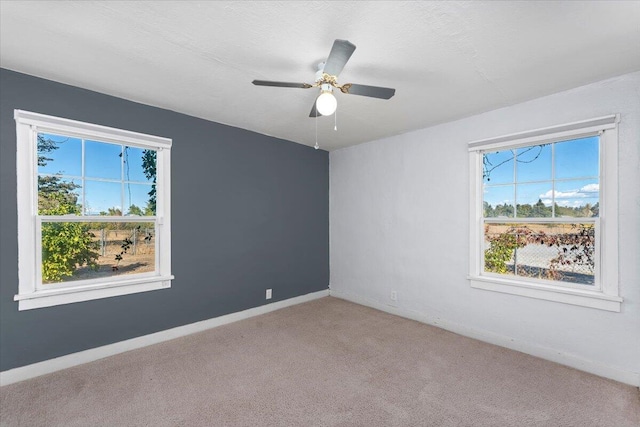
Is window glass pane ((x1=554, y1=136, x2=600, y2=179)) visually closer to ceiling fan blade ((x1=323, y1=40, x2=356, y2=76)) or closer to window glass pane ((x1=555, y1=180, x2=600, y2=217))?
window glass pane ((x1=555, y1=180, x2=600, y2=217))

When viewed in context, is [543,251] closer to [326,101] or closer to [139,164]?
[326,101]

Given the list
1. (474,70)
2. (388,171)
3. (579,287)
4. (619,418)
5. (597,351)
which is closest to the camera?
(619,418)

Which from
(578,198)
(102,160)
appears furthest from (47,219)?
(578,198)

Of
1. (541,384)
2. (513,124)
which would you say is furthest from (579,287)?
(513,124)

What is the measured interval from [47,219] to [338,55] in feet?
8.92

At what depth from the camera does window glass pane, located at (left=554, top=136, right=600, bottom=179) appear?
97.3 inches

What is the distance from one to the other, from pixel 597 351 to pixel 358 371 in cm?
200

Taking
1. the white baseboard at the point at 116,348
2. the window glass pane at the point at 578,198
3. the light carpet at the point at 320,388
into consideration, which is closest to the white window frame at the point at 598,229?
the window glass pane at the point at 578,198

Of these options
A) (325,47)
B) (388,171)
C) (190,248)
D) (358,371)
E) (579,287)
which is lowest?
(358,371)

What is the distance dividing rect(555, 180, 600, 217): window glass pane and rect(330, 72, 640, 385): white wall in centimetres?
22

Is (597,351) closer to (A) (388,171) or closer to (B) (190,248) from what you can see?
(A) (388,171)

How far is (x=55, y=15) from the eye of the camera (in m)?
1.60

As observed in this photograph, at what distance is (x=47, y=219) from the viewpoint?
2.39m

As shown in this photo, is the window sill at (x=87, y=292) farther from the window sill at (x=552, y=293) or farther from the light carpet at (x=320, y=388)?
the window sill at (x=552, y=293)
